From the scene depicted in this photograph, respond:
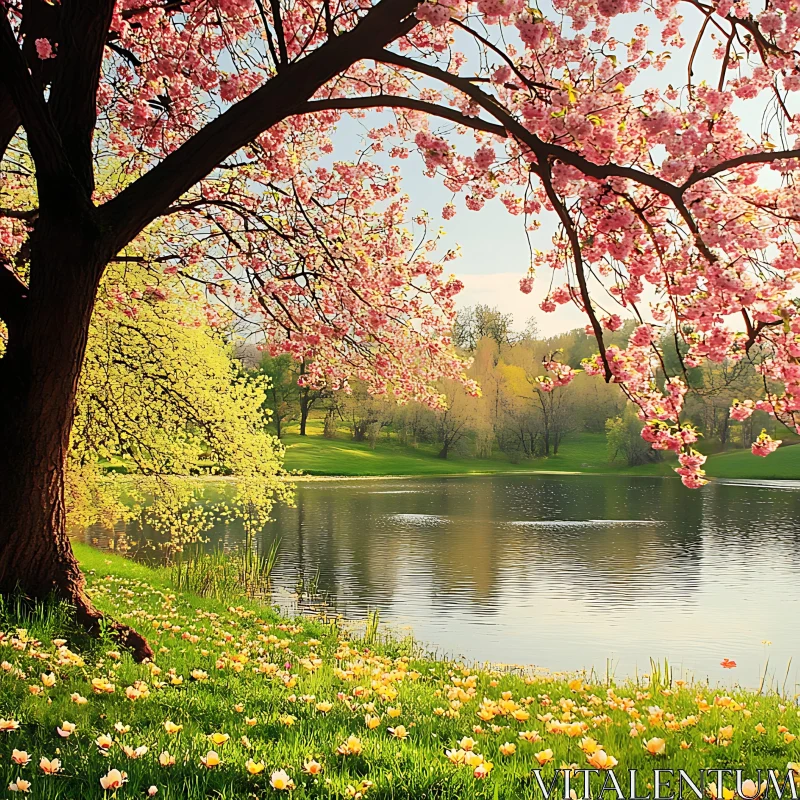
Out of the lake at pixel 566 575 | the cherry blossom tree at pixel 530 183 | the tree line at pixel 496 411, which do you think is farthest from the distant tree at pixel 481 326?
the cherry blossom tree at pixel 530 183

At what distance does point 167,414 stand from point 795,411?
1020 cm

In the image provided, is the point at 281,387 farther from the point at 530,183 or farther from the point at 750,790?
the point at 750,790

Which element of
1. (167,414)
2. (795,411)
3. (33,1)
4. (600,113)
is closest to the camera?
(600,113)

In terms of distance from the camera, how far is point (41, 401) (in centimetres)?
618

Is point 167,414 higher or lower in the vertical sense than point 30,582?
higher

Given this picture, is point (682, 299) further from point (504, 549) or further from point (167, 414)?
point (504, 549)

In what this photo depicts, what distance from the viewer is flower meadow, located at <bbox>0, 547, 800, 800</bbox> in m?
3.32

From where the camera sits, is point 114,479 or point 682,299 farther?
point 114,479

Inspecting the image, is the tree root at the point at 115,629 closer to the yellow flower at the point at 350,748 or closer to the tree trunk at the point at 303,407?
the yellow flower at the point at 350,748

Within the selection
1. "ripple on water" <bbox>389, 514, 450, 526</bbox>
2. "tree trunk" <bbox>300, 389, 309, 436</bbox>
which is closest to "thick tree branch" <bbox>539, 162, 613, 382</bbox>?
"ripple on water" <bbox>389, 514, 450, 526</bbox>

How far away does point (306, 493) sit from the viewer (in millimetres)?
39469

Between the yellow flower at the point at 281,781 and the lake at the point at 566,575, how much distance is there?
27.4 feet

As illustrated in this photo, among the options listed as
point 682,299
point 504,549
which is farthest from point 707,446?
point 682,299

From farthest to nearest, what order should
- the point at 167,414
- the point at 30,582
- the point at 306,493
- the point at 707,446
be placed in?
the point at 707,446 < the point at 306,493 < the point at 167,414 < the point at 30,582
